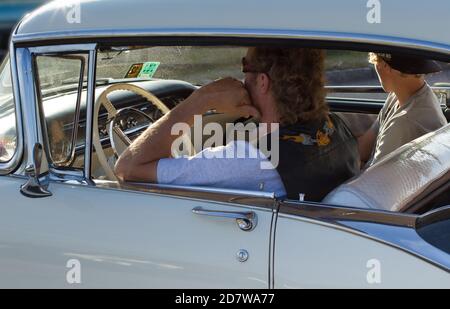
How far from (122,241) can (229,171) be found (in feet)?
1.40

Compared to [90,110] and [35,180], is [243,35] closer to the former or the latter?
[90,110]

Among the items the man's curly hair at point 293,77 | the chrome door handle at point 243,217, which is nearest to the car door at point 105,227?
the chrome door handle at point 243,217

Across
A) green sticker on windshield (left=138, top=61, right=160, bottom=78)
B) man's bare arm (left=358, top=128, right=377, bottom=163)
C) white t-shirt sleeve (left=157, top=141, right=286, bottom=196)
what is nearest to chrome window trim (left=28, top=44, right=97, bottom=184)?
white t-shirt sleeve (left=157, top=141, right=286, bottom=196)

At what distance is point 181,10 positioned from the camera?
220 cm

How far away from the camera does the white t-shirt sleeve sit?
7.54 feet

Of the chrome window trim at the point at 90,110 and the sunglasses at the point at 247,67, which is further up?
the sunglasses at the point at 247,67

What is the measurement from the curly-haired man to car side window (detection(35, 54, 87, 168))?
209 millimetres

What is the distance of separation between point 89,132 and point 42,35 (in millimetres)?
367

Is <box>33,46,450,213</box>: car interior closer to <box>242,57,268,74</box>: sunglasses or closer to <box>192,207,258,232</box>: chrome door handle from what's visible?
<box>242,57,268,74</box>: sunglasses

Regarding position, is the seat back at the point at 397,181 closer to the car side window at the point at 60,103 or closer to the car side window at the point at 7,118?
the car side window at the point at 60,103

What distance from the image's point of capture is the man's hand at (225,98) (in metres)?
2.43

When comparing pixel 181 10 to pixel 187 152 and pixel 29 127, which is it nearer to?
pixel 29 127

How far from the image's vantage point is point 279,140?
2.34 metres
